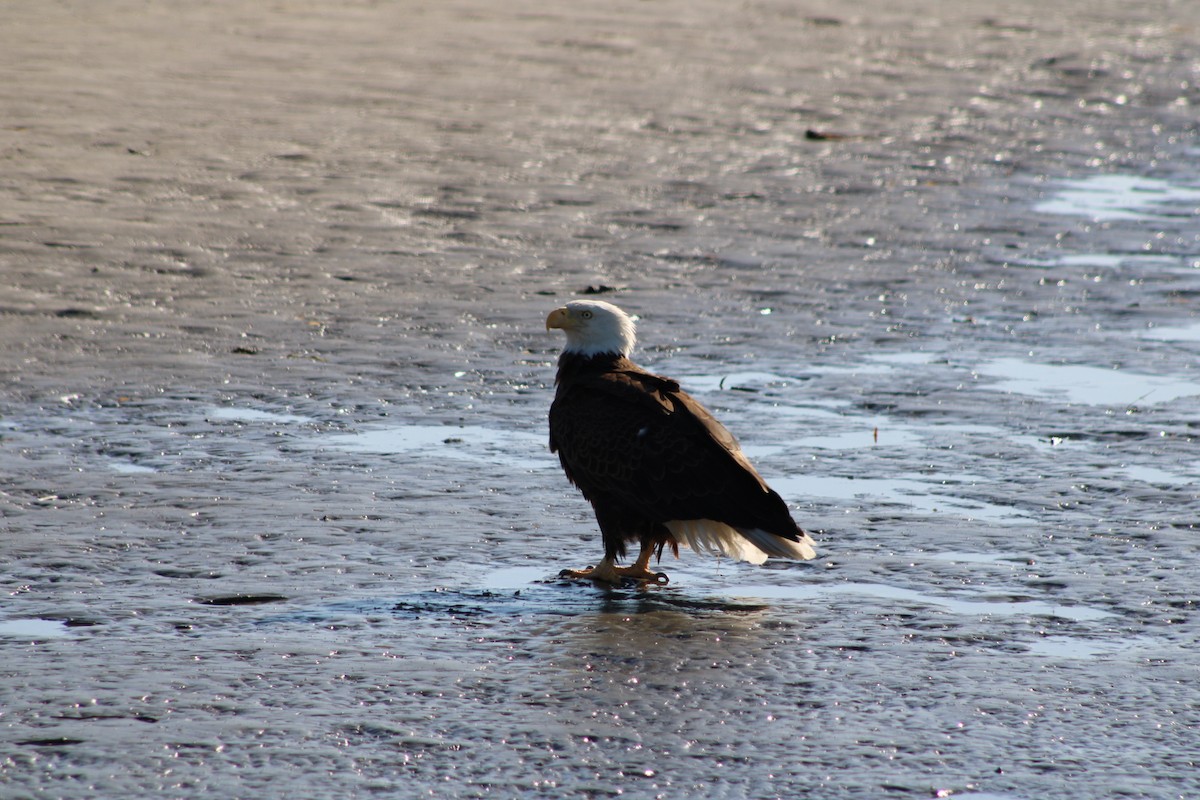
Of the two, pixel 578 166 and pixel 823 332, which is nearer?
pixel 823 332

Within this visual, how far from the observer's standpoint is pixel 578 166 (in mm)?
Answer: 13883

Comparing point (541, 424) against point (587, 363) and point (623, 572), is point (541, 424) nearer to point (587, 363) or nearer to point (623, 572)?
point (587, 363)

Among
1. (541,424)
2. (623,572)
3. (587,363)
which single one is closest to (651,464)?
(623,572)

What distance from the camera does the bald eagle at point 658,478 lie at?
20.6 feet

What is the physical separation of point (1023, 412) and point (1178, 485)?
1.17 meters

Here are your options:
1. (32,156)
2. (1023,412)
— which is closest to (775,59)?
(32,156)

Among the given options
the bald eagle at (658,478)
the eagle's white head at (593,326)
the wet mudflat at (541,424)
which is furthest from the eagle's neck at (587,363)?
the wet mudflat at (541,424)

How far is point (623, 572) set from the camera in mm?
6430

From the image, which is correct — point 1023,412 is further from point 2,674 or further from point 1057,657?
point 2,674

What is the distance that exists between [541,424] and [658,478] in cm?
178

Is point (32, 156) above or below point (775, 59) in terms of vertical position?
below

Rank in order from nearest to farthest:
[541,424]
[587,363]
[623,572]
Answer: [623,572]
[587,363]
[541,424]

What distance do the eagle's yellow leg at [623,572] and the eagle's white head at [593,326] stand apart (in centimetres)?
85

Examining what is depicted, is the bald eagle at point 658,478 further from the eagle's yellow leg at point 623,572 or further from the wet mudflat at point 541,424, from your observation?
the wet mudflat at point 541,424
